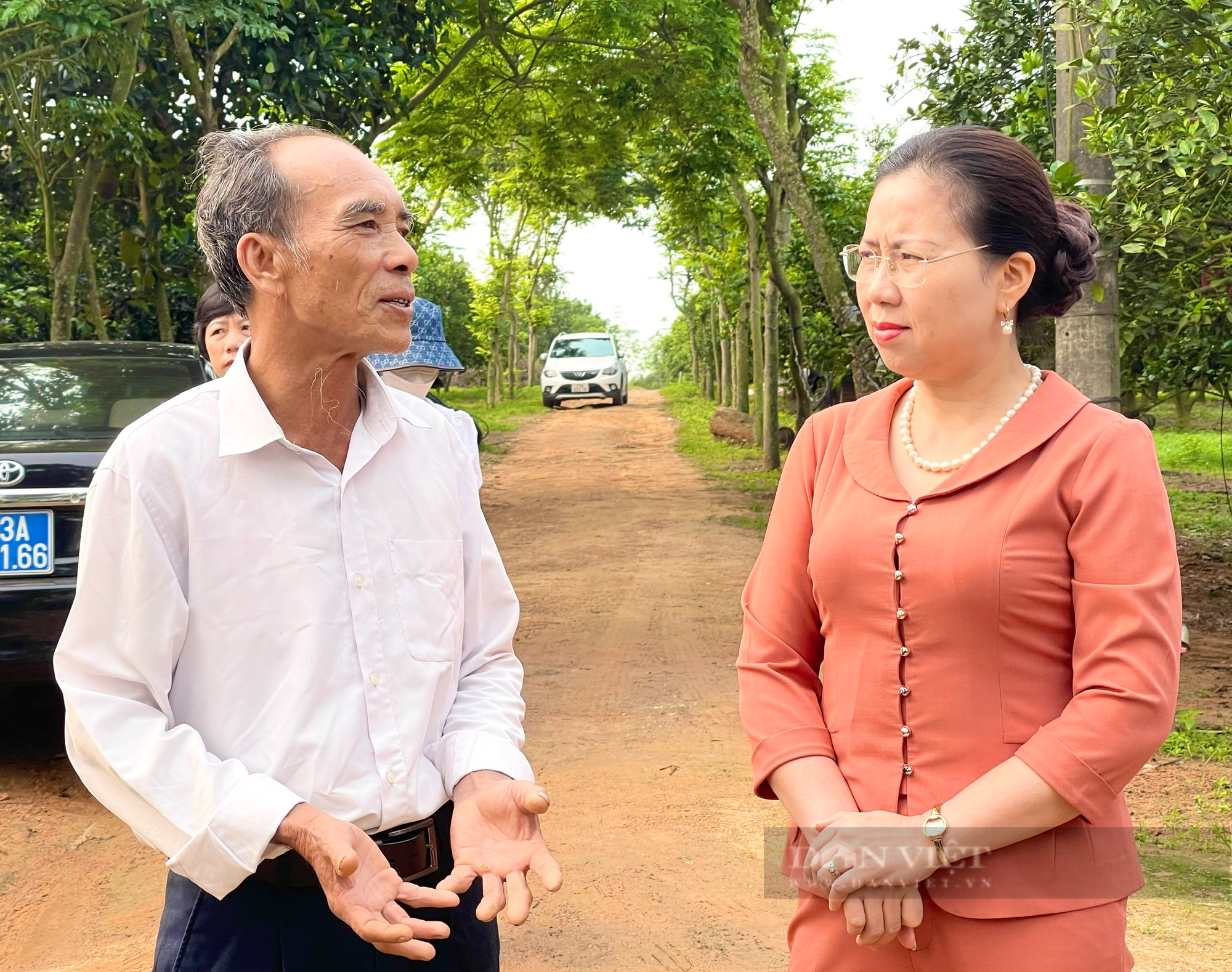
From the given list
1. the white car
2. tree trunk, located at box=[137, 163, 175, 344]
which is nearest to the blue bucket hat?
tree trunk, located at box=[137, 163, 175, 344]

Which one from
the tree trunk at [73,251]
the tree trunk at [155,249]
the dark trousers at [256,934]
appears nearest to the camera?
the dark trousers at [256,934]

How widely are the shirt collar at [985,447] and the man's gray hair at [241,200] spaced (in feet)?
3.32

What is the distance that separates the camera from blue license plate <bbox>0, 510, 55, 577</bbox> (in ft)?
15.3

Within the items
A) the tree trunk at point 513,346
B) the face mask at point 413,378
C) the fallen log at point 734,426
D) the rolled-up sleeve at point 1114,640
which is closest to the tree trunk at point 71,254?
the face mask at point 413,378

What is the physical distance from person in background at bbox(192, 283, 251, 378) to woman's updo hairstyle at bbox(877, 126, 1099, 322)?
201 centimetres

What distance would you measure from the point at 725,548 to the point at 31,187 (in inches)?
271

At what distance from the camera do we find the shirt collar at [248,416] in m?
1.98

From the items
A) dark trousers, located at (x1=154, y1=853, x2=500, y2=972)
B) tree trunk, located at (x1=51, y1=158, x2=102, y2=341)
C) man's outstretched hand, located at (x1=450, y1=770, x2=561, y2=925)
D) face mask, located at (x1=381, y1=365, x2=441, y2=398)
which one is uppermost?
tree trunk, located at (x1=51, y1=158, x2=102, y2=341)

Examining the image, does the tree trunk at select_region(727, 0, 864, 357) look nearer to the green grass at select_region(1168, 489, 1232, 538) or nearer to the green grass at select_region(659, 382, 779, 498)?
the green grass at select_region(659, 382, 779, 498)

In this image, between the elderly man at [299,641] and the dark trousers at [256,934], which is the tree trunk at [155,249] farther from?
the dark trousers at [256,934]

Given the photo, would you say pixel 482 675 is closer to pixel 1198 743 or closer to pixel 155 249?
pixel 1198 743

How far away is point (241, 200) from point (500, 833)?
1.12m

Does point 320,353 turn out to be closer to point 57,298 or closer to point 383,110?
point 57,298

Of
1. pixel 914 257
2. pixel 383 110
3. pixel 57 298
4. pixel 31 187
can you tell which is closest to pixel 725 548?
pixel 383 110
